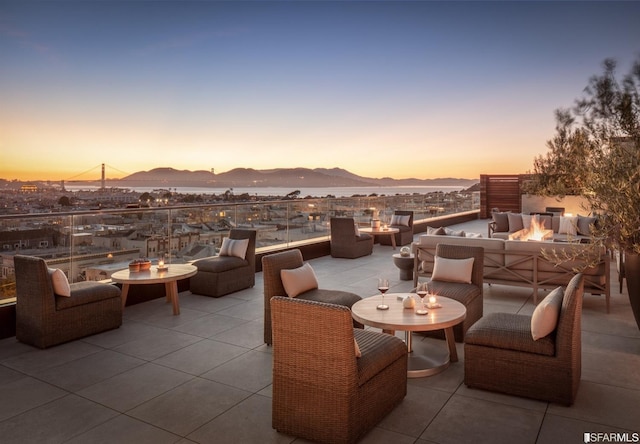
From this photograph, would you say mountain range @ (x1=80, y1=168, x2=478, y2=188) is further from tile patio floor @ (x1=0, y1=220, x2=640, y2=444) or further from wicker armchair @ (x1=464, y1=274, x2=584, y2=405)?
wicker armchair @ (x1=464, y1=274, x2=584, y2=405)

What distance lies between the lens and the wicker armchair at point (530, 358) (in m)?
2.98

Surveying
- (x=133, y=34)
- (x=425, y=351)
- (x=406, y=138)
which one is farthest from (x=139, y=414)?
(x=406, y=138)

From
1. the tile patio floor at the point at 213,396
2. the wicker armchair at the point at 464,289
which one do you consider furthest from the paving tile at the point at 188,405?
the wicker armchair at the point at 464,289

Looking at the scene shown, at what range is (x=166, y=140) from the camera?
13781mm

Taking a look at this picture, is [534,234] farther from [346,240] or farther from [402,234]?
[346,240]

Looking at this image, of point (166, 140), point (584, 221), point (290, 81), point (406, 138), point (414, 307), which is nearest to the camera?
point (414, 307)

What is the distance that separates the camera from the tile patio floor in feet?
8.70

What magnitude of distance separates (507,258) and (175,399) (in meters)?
4.85

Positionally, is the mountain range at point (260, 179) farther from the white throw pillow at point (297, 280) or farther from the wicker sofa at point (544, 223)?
the wicker sofa at point (544, 223)

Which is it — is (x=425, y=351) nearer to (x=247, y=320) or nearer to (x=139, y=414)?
(x=247, y=320)

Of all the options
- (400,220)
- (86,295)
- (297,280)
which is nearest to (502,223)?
(400,220)

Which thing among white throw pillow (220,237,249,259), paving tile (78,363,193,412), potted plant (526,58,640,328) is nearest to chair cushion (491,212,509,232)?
potted plant (526,58,640,328)

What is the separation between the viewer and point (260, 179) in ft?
84.9

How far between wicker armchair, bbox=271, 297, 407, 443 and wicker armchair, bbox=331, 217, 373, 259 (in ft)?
22.8
